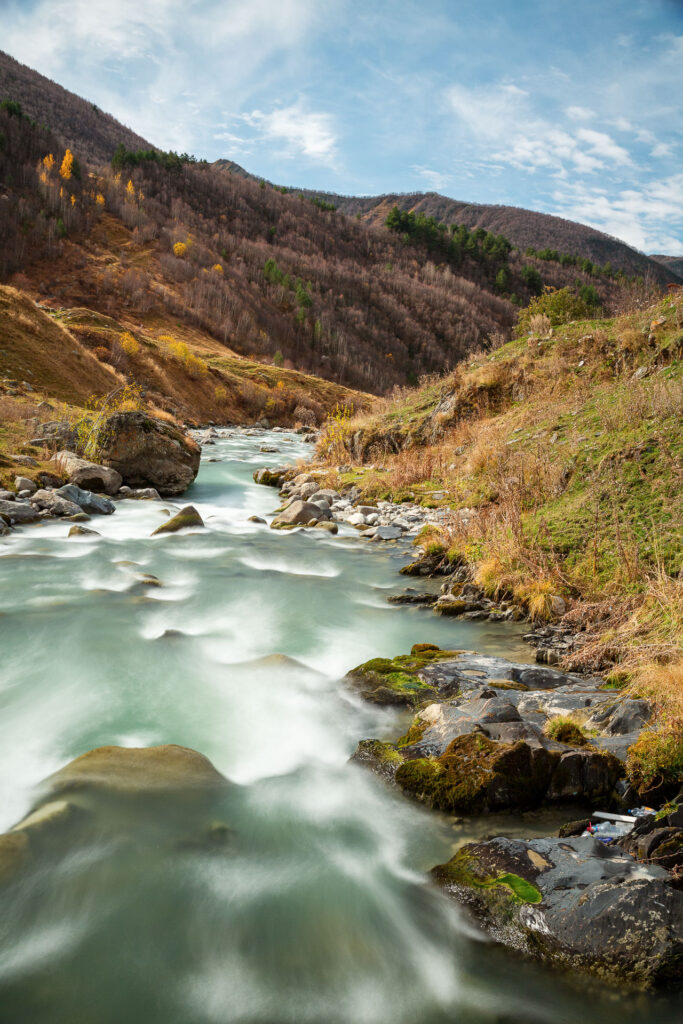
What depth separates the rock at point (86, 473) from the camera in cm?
1249

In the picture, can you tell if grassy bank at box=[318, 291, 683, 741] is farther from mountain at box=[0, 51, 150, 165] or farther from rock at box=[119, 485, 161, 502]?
mountain at box=[0, 51, 150, 165]

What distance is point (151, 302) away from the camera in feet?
187

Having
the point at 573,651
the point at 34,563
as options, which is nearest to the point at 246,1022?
the point at 573,651

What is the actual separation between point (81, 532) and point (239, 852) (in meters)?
7.39

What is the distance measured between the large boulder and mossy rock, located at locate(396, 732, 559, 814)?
11866mm

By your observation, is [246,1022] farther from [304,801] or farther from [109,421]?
[109,421]

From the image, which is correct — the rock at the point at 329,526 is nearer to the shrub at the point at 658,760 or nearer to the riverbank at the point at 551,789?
the riverbank at the point at 551,789

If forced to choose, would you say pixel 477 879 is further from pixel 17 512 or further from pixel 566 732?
→ pixel 17 512

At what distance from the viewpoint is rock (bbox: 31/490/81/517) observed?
10.5 metres

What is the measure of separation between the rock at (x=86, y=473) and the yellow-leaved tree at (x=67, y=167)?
234ft

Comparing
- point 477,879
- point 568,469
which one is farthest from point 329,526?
point 477,879

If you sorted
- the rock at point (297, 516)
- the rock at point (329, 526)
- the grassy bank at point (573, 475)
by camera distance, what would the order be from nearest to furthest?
the grassy bank at point (573, 475) < the rock at point (329, 526) < the rock at point (297, 516)

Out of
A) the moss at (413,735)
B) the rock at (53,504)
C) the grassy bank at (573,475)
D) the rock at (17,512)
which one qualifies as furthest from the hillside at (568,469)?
the rock at (17,512)

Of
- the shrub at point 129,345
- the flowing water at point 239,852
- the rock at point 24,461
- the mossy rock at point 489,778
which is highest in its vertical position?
the shrub at point 129,345
